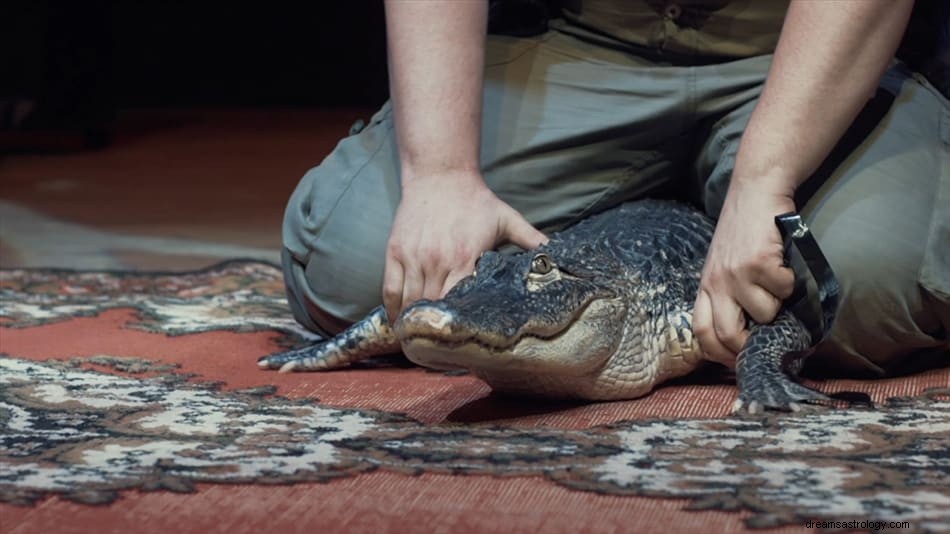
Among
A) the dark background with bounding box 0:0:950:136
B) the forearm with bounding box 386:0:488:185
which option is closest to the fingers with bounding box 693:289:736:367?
the forearm with bounding box 386:0:488:185

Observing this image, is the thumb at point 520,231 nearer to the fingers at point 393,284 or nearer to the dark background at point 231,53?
the fingers at point 393,284

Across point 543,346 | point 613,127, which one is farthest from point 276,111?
point 543,346

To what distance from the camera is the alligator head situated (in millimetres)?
1382

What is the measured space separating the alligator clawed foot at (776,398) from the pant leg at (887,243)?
25 cm

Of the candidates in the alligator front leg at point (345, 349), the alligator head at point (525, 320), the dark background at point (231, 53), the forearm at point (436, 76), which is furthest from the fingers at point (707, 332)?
the dark background at point (231, 53)

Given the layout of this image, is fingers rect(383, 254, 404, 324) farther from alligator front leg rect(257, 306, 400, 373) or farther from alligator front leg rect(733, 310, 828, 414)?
alligator front leg rect(733, 310, 828, 414)

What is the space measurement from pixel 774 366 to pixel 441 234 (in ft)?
1.46

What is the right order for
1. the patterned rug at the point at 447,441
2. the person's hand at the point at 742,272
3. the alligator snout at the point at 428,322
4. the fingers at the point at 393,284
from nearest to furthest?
the patterned rug at the point at 447,441 < the alligator snout at the point at 428,322 < the person's hand at the point at 742,272 < the fingers at the point at 393,284

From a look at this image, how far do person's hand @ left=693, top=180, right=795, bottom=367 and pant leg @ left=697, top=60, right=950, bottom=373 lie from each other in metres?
0.14

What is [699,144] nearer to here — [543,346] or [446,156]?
[446,156]

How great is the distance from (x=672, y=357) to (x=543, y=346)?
0.27 meters

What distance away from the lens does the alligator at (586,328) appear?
142 cm

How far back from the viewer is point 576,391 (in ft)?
5.23

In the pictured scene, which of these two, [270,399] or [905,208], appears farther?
[905,208]
